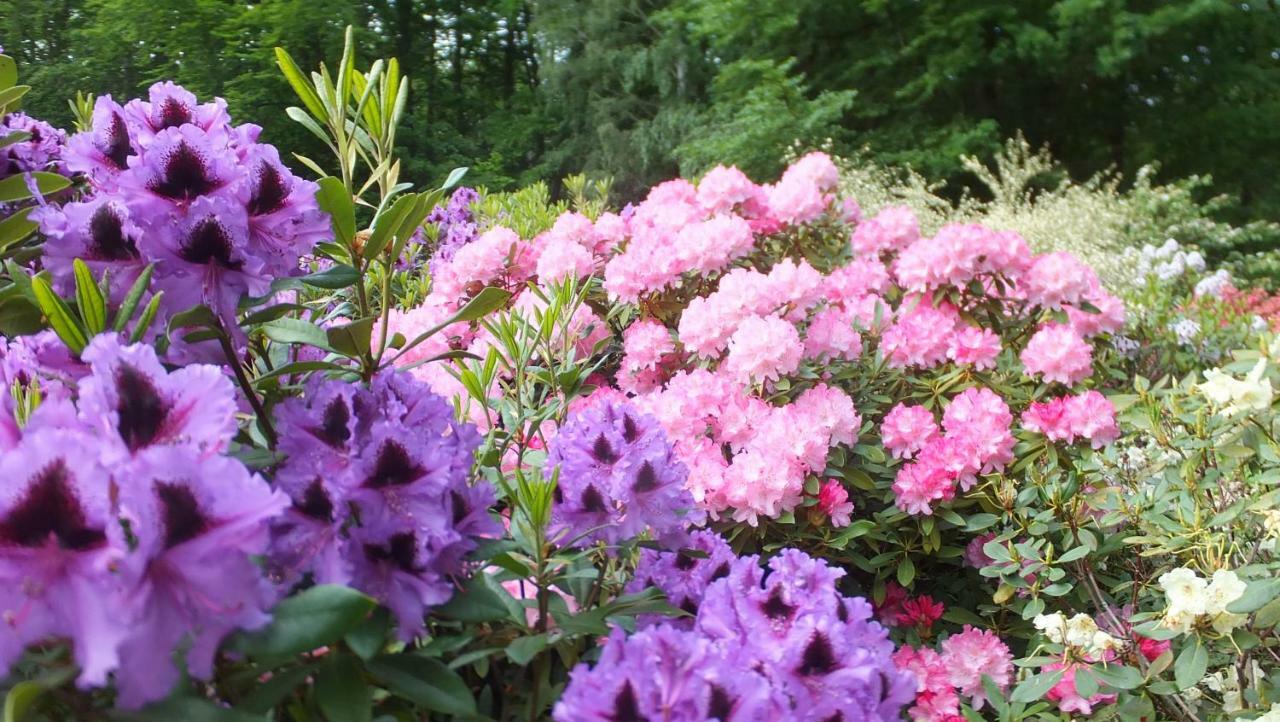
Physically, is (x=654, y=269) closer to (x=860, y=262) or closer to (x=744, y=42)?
(x=860, y=262)

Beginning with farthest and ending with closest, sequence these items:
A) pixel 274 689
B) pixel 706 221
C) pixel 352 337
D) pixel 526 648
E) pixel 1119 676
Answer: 1. pixel 706 221
2. pixel 1119 676
3. pixel 352 337
4. pixel 526 648
5. pixel 274 689

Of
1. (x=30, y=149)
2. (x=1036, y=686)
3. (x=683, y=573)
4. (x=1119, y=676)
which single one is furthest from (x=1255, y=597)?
(x=30, y=149)

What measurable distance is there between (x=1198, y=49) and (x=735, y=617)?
11.0m

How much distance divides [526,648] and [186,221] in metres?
0.45

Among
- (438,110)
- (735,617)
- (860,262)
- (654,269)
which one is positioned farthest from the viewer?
(438,110)

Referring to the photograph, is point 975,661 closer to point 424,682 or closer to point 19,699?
point 424,682

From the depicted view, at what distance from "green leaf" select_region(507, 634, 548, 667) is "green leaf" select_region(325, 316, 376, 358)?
0.30m

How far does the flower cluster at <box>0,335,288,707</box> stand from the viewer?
44cm

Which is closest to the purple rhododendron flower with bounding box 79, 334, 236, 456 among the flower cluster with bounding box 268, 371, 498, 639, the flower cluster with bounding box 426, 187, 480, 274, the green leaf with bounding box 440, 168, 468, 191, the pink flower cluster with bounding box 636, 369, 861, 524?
the flower cluster with bounding box 268, 371, 498, 639

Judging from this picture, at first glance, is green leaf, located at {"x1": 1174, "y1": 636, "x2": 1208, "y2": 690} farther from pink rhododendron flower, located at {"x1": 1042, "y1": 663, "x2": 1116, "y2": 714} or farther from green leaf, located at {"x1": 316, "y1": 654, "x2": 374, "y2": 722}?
green leaf, located at {"x1": 316, "y1": 654, "x2": 374, "y2": 722}

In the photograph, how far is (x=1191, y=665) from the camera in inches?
48.1

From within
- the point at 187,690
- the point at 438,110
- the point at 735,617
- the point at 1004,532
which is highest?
the point at 187,690

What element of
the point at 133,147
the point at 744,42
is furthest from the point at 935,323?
the point at 744,42

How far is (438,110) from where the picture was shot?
14.1m
